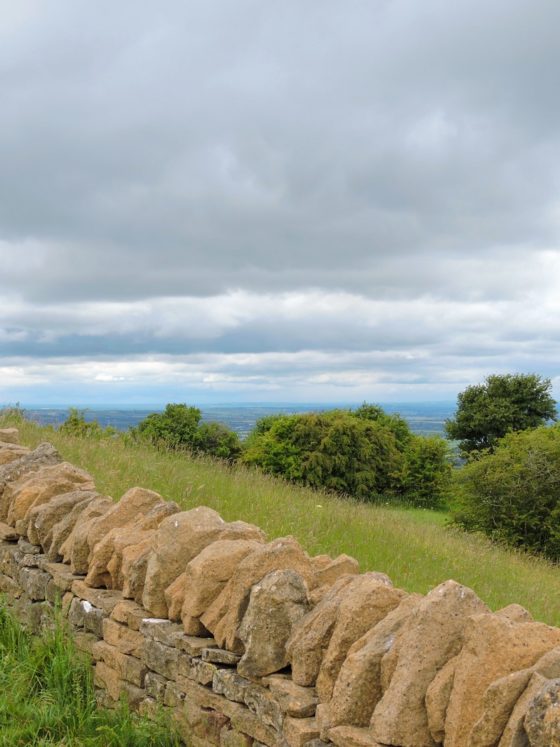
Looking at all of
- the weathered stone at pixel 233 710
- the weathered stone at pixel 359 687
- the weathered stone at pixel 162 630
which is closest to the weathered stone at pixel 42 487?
the weathered stone at pixel 162 630

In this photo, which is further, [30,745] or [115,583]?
[115,583]

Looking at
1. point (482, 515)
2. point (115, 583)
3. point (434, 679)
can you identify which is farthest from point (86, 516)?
point (482, 515)

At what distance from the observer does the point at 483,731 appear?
2.55m

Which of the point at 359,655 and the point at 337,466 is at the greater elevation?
the point at 359,655

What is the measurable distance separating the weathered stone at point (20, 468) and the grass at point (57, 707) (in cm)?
184

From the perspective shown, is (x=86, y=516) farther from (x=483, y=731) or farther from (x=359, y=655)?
(x=483, y=731)

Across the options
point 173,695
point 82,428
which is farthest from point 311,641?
point 82,428

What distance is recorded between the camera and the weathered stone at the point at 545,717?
2293mm

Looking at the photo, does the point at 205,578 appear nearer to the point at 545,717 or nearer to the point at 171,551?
the point at 171,551

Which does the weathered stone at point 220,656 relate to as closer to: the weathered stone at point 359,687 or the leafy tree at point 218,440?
the weathered stone at point 359,687

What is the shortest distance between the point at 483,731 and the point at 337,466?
36.5 meters

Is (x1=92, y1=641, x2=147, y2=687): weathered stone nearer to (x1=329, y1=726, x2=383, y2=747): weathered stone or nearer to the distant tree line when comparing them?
(x1=329, y1=726, x2=383, y2=747): weathered stone

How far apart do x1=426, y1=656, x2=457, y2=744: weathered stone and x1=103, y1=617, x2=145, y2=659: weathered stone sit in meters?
2.16

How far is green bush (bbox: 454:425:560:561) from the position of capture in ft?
84.8
